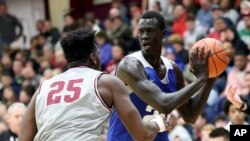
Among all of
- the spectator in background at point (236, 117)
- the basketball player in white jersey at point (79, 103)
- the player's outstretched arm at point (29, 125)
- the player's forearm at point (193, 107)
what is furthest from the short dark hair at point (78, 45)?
the spectator in background at point (236, 117)

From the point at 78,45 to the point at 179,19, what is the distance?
9.17 meters

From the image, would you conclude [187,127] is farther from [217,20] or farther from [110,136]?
[110,136]

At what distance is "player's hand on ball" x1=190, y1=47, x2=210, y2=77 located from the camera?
17.9ft

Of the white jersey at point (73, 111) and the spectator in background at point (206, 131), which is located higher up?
the white jersey at point (73, 111)

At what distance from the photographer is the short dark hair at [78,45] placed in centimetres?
481

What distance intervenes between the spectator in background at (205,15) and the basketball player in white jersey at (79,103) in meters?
8.61

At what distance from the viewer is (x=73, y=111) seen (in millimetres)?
4688

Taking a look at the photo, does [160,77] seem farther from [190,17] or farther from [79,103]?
[190,17]

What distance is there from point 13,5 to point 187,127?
8.88 meters

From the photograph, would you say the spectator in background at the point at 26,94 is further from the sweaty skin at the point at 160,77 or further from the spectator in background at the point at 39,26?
the sweaty skin at the point at 160,77

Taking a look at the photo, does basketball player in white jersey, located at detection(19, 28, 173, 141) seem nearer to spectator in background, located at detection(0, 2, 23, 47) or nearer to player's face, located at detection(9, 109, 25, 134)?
player's face, located at detection(9, 109, 25, 134)

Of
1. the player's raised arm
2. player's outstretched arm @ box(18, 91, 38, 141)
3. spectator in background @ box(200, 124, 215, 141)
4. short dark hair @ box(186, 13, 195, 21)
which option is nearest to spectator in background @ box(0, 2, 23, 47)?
short dark hair @ box(186, 13, 195, 21)

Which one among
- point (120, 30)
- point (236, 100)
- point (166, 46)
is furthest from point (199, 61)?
point (120, 30)

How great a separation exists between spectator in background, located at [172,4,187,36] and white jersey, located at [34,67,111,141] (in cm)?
906
